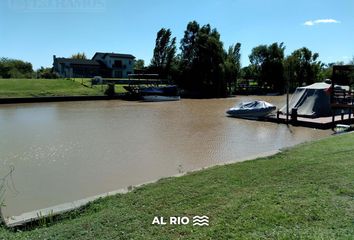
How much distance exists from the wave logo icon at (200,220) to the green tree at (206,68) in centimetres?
4075

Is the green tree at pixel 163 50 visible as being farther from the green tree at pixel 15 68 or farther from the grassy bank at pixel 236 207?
the grassy bank at pixel 236 207

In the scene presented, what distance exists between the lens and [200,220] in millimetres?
3889

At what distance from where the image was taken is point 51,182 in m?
7.82

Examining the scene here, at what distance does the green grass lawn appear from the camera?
3366 cm

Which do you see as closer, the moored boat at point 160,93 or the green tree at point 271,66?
the moored boat at point 160,93

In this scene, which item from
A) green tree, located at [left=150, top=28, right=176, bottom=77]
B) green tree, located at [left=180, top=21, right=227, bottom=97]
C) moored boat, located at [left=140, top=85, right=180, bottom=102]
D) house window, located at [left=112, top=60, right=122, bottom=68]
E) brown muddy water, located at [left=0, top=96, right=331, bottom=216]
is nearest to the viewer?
brown muddy water, located at [left=0, top=96, right=331, bottom=216]

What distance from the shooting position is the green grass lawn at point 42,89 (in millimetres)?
33656

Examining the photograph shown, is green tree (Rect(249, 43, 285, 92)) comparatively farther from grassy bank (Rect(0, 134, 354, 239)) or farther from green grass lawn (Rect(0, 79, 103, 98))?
grassy bank (Rect(0, 134, 354, 239))

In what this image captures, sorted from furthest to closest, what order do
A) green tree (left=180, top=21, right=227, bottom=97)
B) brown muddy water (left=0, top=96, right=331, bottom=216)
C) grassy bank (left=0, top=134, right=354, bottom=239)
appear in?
green tree (left=180, top=21, right=227, bottom=97), brown muddy water (left=0, top=96, right=331, bottom=216), grassy bank (left=0, top=134, right=354, bottom=239)

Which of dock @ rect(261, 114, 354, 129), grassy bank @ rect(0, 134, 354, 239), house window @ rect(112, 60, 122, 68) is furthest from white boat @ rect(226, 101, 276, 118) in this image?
house window @ rect(112, 60, 122, 68)

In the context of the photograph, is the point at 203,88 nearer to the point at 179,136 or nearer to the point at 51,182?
the point at 179,136

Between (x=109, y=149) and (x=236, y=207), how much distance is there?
808 centimetres

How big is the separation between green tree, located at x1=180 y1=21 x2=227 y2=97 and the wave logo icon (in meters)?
40.8

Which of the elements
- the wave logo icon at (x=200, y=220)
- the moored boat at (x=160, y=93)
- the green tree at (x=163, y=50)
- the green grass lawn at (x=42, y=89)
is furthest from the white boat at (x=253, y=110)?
the green tree at (x=163, y=50)
